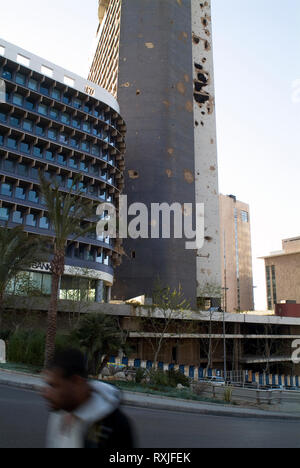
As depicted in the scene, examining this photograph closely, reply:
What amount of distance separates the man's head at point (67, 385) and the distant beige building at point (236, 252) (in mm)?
140331

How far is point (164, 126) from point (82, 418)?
59193mm

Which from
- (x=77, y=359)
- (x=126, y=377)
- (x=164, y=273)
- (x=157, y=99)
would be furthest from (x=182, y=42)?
(x=77, y=359)

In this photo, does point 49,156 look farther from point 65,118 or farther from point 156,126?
point 156,126

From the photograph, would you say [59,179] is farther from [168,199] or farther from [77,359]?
[77,359]

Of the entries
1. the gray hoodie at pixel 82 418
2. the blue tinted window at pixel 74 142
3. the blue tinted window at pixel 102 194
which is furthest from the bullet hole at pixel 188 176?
the gray hoodie at pixel 82 418

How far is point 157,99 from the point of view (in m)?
59.7

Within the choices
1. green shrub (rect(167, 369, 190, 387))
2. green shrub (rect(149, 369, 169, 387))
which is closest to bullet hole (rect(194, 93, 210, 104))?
green shrub (rect(167, 369, 190, 387))

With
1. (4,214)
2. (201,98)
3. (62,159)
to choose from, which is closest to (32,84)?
(62,159)

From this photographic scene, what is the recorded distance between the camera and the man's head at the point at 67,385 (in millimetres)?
2432

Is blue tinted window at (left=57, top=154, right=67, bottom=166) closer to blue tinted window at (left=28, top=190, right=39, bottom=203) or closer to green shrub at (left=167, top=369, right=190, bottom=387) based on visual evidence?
blue tinted window at (left=28, top=190, right=39, bottom=203)

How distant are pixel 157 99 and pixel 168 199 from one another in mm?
16357

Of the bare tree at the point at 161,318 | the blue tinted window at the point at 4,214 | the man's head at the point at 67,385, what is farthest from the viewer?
the blue tinted window at the point at 4,214

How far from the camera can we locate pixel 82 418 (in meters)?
2.28

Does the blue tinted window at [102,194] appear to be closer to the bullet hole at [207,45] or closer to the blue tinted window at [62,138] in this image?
the blue tinted window at [62,138]
